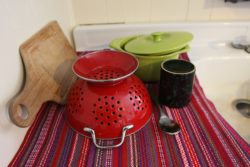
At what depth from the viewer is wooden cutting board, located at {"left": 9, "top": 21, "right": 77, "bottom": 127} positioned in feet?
1.47

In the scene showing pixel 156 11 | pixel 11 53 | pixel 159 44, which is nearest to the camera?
→ pixel 11 53

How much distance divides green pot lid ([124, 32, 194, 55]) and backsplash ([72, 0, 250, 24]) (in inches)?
11.8

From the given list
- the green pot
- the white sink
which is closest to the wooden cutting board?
the green pot

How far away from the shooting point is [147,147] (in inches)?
18.3

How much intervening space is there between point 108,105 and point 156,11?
2.06 feet

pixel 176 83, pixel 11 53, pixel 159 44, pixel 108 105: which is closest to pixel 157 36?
pixel 159 44

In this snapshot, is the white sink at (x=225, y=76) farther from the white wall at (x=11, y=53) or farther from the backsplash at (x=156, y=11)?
the white wall at (x=11, y=53)

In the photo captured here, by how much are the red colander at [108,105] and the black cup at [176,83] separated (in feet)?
0.24

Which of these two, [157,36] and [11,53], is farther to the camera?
[157,36]

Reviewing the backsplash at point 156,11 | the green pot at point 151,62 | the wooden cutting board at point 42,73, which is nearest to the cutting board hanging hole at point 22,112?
the wooden cutting board at point 42,73

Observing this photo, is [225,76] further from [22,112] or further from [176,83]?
[22,112]

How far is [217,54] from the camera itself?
0.89 meters

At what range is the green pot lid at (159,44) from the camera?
58 centimetres

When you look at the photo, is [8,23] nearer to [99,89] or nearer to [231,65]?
[99,89]
